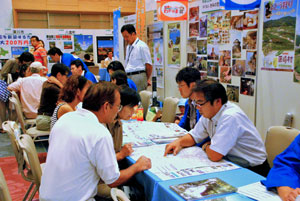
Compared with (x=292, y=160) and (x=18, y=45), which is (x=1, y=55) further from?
(x=292, y=160)

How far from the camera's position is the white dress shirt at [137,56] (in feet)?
17.1

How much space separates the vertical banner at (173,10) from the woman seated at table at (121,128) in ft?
8.39

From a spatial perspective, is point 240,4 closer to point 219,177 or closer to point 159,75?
point 219,177

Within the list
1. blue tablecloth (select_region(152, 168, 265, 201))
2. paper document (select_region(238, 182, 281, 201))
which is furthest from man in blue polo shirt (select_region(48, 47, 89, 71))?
paper document (select_region(238, 182, 281, 201))

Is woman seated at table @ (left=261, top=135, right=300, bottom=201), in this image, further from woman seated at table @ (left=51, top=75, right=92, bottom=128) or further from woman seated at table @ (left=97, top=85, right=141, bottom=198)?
woman seated at table @ (left=51, top=75, right=92, bottom=128)

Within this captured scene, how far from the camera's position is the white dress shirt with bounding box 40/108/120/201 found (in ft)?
5.12

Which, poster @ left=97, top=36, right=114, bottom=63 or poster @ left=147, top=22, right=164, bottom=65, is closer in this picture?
poster @ left=147, top=22, right=164, bottom=65

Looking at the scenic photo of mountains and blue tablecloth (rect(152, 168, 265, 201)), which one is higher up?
the scenic photo of mountains

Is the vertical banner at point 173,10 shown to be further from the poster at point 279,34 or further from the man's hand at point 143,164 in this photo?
the man's hand at point 143,164

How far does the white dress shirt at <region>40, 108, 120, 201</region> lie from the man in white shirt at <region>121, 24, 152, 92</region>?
369 cm

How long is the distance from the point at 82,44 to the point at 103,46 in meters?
0.76

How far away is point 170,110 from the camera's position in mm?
3805

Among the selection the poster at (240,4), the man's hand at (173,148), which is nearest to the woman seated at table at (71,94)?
the man's hand at (173,148)

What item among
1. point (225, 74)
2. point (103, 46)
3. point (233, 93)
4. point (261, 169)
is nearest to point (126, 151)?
point (261, 169)
